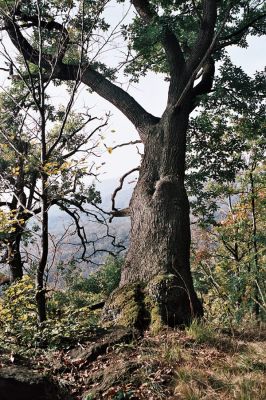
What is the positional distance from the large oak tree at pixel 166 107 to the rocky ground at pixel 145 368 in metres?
0.56

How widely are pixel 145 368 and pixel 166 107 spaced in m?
4.92

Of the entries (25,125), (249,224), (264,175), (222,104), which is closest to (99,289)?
(249,224)

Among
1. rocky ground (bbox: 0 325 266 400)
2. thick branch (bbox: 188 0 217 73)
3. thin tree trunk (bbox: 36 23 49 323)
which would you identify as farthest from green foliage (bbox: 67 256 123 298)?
rocky ground (bbox: 0 325 266 400)

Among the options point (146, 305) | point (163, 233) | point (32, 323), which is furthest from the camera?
point (163, 233)

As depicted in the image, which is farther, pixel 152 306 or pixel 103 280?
pixel 103 280

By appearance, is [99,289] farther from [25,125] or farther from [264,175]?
[25,125]

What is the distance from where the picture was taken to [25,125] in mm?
5035

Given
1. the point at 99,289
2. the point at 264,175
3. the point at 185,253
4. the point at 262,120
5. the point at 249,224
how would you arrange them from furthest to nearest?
the point at 99,289 → the point at 249,224 → the point at 264,175 → the point at 262,120 → the point at 185,253

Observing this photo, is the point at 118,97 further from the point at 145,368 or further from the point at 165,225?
the point at 145,368

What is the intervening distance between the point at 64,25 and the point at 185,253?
3665mm

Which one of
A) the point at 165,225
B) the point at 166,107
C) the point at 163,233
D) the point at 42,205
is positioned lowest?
the point at 163,233

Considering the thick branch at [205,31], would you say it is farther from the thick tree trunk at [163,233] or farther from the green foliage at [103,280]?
the green foliage at [103,280]

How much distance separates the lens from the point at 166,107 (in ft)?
22.9

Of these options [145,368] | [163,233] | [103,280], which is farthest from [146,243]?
[103,280]
